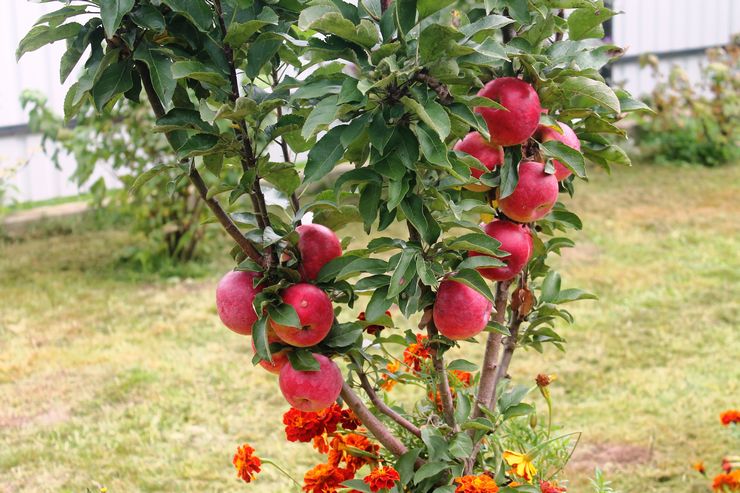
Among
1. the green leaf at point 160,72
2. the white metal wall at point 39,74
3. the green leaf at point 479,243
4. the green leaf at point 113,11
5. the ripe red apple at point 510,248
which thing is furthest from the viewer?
the white metal wall at point 39,74

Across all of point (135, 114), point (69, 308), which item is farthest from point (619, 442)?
point (135, 114)

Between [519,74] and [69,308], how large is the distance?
3183 mm

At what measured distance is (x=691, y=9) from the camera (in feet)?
25.7

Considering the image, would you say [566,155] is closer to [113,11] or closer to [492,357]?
[492,357]

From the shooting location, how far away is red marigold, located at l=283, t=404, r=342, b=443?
1816 millimetres

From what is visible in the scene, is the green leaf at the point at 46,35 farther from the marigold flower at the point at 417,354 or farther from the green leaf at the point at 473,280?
the marigold flower at the point at 417,354

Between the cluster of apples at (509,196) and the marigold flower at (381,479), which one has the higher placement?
the cluster of apples at (509,196)

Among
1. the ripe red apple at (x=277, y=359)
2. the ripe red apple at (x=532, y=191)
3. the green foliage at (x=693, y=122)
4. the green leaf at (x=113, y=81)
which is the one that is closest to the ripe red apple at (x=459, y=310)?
the ripe red apple at (x=532, y=191)

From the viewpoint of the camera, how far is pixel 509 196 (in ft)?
4.74

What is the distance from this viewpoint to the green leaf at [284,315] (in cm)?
136

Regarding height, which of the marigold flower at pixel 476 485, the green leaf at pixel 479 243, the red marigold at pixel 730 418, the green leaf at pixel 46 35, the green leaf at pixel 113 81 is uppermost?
the green leaf at pixel 46 35

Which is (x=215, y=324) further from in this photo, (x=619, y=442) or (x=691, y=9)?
(x=691, y=9)

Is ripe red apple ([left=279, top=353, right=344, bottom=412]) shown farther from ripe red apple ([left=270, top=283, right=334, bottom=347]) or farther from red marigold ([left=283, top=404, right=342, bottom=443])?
red marigold ([left=283, top=404, right=342, bottom=443])

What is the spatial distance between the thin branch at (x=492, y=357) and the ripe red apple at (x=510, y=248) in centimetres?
16
